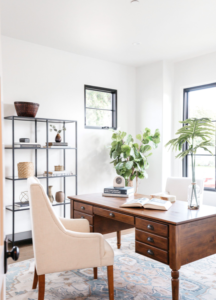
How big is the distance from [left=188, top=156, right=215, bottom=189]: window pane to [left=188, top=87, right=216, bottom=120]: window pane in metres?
0.68

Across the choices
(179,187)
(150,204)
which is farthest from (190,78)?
(150,204)

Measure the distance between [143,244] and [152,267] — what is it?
3.05 ft

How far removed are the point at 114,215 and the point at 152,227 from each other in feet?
1.42

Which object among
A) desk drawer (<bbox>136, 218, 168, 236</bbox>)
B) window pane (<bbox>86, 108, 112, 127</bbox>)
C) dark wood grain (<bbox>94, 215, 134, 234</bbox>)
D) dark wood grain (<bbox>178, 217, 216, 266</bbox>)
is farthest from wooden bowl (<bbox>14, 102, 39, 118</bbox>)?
dark wood grain (<bbox>178, 217, 216, 266</bbox>)

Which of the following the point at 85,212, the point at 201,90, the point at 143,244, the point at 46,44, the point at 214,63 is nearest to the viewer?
the point at 143,244

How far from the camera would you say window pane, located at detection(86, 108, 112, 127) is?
4.74 metres

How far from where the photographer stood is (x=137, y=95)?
5.24m

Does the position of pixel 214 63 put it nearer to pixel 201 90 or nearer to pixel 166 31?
pixel 201 90

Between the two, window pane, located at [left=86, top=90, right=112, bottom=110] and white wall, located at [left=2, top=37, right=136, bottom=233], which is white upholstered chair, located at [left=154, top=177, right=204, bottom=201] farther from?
window pane, located at [left=86, top=90, right=112, bottom=110]

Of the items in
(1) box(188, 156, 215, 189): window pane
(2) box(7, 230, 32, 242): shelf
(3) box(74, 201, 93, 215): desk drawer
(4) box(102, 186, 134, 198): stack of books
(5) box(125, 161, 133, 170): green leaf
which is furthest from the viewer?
(1) box(188, 156, 215, 189): window pane

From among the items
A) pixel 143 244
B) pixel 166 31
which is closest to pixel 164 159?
pixel 166 31

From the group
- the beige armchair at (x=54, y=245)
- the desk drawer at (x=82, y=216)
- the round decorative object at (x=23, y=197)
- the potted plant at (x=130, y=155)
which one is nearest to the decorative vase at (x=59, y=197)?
the round decorative object at (x=23, y=197)

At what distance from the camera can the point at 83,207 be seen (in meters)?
2.77

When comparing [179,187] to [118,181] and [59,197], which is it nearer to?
[118,181]
